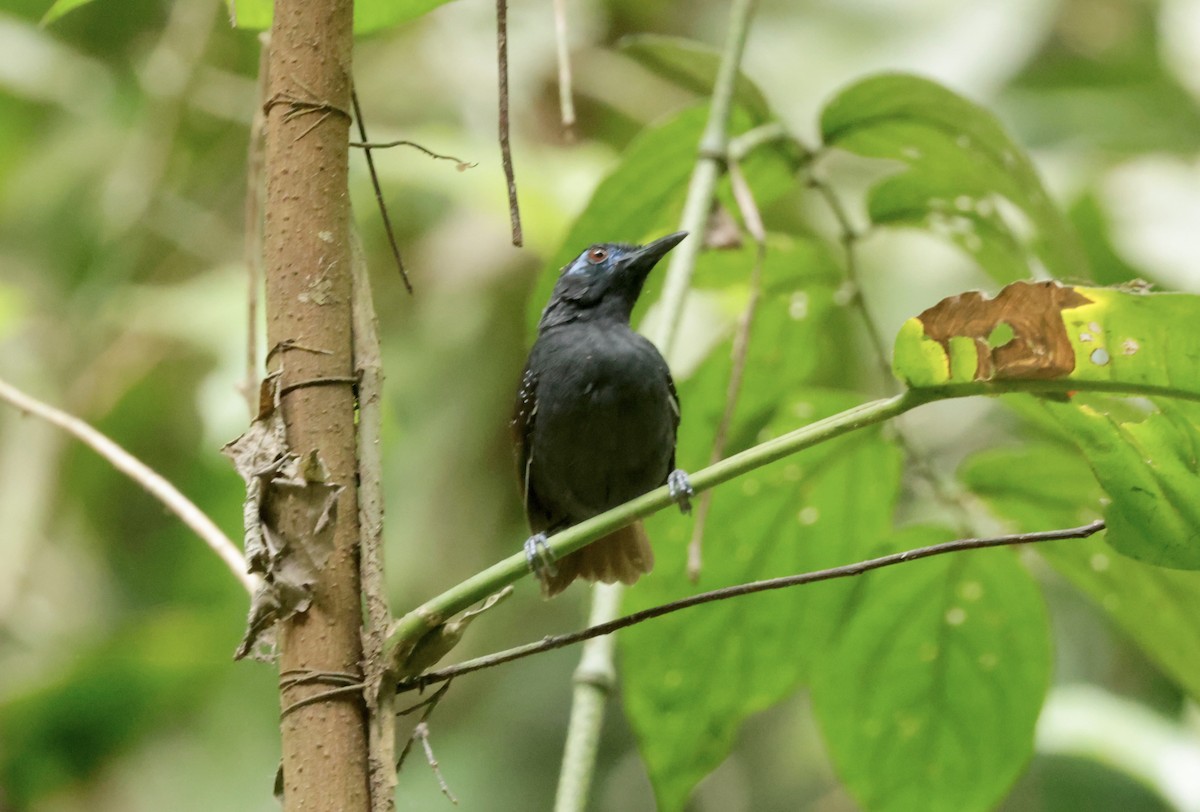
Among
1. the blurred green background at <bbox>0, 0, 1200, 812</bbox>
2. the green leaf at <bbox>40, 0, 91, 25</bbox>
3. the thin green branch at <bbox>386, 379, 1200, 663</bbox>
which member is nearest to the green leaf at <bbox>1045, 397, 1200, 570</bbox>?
the thin green branch at <bbox>386, 379, 1200, 663</bbox>

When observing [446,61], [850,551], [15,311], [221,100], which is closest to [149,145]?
[221,100]

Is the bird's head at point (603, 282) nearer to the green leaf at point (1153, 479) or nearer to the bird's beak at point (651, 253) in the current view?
the bird's beak at point (651, 253)

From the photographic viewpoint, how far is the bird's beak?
2.77 m

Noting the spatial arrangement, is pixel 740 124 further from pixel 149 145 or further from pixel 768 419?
pixel 149 145

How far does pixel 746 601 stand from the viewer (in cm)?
257

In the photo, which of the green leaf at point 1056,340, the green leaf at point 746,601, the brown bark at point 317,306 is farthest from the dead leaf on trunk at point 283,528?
the green leaf at point 746,601

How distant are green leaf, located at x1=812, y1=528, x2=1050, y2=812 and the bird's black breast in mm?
561

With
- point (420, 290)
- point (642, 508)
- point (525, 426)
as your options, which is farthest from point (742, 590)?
point (420, 290)

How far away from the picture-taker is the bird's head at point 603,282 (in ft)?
9.74

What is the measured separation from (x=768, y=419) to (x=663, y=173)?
2.09ft

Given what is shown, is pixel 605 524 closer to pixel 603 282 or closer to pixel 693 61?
pixel 603 282

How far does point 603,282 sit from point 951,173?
839 millimetres

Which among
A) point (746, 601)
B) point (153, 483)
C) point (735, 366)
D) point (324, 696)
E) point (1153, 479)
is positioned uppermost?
point (735, 366)

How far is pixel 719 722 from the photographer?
2.54 meters
